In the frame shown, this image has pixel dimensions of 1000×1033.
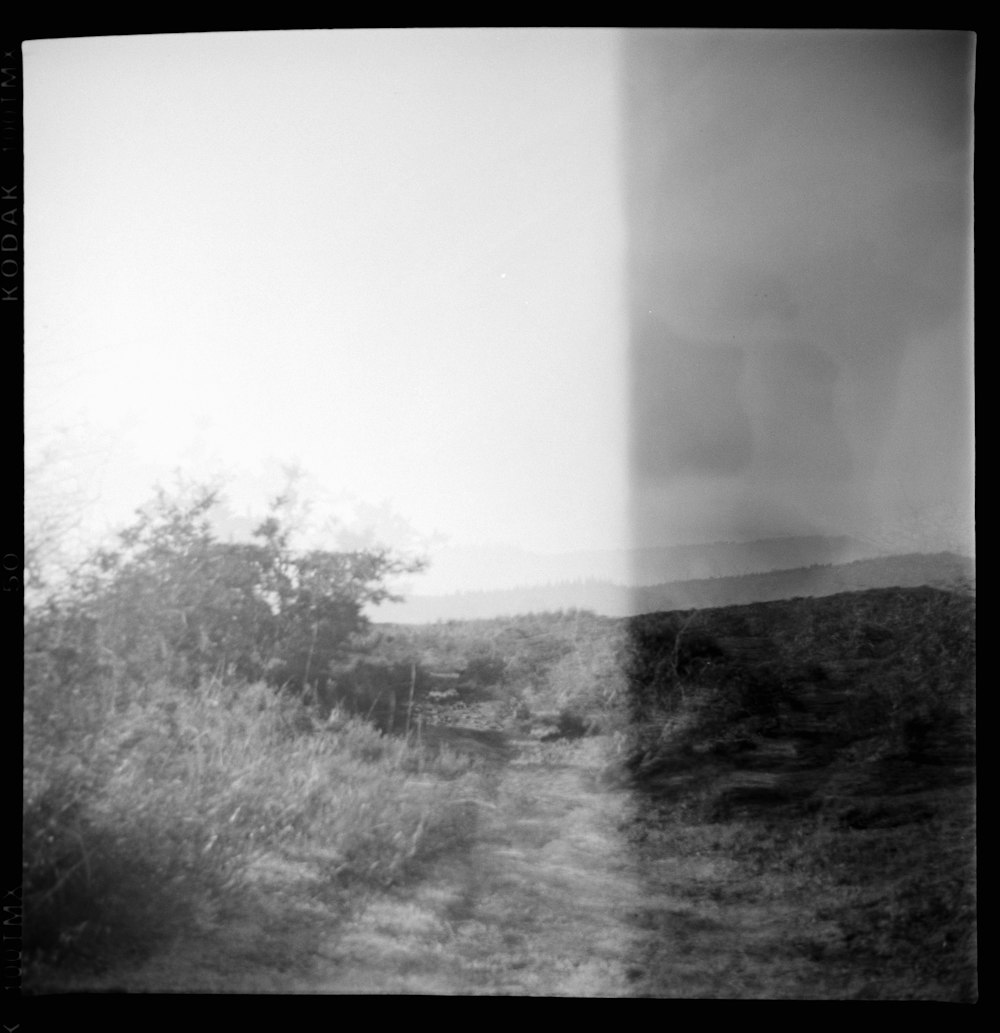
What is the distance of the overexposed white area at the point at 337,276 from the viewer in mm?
2164

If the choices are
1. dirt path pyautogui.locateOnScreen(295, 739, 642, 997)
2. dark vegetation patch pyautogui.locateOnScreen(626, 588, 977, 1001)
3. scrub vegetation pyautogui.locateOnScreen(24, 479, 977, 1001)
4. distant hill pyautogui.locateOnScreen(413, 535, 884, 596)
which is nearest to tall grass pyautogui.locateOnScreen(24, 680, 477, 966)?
scrub vegetation pyautogui.locateOnScreen(24, 479, 977, 1001)

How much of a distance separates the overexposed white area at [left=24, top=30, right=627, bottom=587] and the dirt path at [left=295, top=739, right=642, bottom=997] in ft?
2.33

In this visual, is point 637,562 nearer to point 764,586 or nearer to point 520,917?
point 764,586

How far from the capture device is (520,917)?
2.07 m

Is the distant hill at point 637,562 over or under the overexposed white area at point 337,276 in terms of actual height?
under

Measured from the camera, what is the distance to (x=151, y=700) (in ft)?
7.00

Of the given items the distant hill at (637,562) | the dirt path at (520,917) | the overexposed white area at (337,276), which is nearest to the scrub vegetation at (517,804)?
the dirt path at (520,917)

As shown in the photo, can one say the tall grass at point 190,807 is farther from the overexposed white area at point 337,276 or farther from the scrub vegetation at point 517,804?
the overexposed white area at point 337,276

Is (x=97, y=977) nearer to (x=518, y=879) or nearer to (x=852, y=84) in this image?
(x=518, y=879)

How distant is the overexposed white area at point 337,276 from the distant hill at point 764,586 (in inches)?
5.9

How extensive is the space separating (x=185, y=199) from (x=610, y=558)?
5.25 feet

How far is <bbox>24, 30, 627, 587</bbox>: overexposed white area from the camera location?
2.16 m

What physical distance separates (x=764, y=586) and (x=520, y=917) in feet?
3.65

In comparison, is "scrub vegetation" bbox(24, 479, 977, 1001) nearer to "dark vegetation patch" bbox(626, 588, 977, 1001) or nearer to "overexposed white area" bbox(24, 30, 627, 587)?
"dark vegetation patch" bbox(626, 588, 977, 1001)
